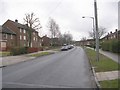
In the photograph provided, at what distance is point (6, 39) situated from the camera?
66.4 meters

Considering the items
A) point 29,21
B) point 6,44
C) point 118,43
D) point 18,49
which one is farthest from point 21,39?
point 118,43

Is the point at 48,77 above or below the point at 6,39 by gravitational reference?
below

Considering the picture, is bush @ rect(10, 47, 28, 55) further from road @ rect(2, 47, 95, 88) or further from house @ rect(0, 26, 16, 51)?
road @ rect(2, 47, 95, 88)

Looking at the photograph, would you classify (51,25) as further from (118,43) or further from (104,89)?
(104,89)

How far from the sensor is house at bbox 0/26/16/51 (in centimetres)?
6259

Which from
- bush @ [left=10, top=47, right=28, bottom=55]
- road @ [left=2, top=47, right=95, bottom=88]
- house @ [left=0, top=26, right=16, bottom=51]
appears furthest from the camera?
house @ [left=0, top=26, right=16, bottom=51]

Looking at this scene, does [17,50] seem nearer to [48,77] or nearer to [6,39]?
[6,39]

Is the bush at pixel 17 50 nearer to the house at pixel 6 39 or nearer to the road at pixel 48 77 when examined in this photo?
the house at pixel 6 39

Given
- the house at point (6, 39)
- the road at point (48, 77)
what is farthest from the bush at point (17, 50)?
the road at point (48, 77)

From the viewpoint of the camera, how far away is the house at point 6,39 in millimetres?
62594

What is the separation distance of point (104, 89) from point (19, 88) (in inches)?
130

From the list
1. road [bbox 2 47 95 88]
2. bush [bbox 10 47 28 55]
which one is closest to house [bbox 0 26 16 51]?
bush [bbox 10 47 28 55]

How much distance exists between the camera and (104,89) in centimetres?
862

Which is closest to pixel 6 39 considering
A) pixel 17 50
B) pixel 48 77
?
pixel 17 50
